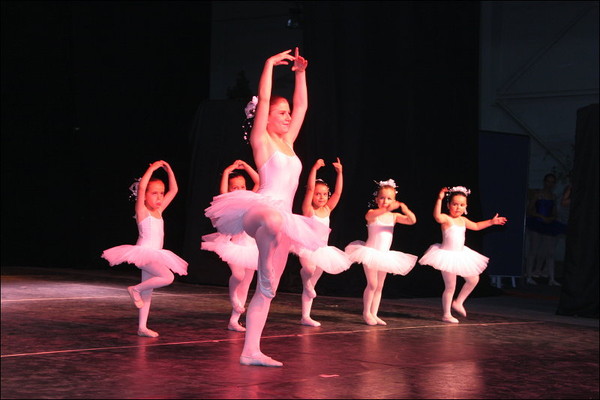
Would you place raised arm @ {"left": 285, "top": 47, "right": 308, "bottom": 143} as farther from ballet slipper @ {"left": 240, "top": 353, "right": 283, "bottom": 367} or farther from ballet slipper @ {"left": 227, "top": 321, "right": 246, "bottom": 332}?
ballet slipper @ {"left": 227, "top": 321, "right": 246, "bottom": 332}

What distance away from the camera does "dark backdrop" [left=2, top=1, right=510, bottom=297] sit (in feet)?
36.4

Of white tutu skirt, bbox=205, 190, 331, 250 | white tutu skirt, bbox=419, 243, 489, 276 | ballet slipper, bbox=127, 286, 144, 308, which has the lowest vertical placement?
ballet slipper, bbox=127, 286, 144, 308

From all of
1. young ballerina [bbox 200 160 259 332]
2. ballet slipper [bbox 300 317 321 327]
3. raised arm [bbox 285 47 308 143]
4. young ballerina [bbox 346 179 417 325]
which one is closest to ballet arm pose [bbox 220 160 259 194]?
young ballerina [bbox 200 160 259 332]

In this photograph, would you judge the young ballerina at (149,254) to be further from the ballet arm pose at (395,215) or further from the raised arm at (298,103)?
the ballet arm pose at (395,215)

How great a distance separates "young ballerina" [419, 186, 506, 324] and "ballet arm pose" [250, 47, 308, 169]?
3.14 metres

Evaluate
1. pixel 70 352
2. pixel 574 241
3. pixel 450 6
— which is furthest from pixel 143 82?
pixel 70 352

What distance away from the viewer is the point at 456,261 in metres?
8.75

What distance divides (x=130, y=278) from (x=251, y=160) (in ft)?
7.98

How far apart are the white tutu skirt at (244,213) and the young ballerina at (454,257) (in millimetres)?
3219

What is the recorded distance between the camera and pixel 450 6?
11.8 meters

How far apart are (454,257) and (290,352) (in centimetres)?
289

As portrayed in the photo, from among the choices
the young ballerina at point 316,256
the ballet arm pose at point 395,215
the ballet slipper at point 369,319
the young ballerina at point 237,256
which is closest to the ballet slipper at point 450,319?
the ballet slipper at point 369,319

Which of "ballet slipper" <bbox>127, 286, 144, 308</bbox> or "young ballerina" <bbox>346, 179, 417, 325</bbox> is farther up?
"young ballerina" <bbox>346, 179, 417, 325</bbox>

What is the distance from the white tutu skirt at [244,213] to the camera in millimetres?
5469
